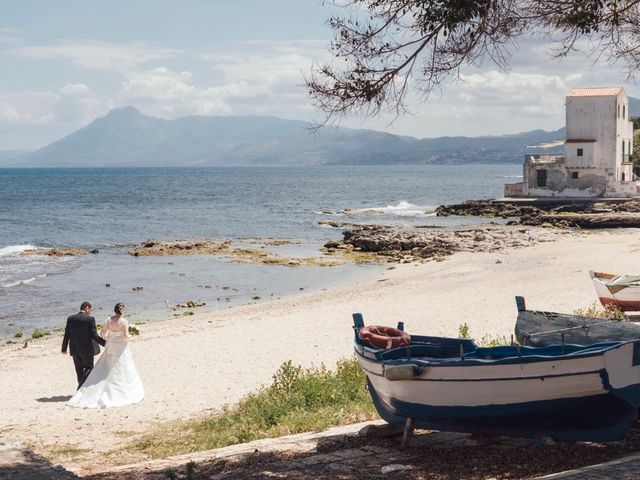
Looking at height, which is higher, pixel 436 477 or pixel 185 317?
pixel 436 477

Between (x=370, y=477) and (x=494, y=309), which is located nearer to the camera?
(x=370, y=477)

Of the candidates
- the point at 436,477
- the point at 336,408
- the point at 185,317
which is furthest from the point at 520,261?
the point at 436,477

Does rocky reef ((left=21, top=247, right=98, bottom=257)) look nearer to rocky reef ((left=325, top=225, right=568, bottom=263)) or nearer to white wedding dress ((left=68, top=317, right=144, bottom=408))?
rocky reef ((left=325, top=225, right=568, bottom=263))

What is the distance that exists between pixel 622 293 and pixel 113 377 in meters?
11.3

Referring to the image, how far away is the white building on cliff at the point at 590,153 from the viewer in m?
67.1

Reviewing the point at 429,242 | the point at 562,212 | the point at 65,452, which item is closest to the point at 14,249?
the point at 429,242

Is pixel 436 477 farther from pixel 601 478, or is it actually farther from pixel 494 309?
pixel 494 309

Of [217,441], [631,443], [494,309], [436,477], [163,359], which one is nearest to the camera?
[436,477]

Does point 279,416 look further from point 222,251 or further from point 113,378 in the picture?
point 222,251

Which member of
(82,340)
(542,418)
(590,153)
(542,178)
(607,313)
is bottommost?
(607,313)

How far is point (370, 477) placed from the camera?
8211mm

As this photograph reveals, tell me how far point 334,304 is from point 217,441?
16918 mm

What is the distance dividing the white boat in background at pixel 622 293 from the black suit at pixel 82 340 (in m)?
11.2

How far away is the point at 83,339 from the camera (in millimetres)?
15648
